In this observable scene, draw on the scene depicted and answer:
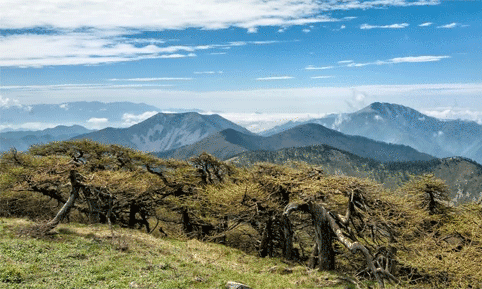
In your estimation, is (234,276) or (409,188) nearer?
(234,276)

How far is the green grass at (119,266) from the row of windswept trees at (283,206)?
2.51m

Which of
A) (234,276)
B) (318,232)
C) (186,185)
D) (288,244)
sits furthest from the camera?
(186,185)

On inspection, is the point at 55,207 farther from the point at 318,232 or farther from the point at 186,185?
the point at 318,232

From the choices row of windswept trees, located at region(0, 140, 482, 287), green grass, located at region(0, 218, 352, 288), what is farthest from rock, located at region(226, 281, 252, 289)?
row of windswept trees, located at region(0, 140, 482, 287)

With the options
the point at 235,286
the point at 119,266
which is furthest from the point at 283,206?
the point at 119,266

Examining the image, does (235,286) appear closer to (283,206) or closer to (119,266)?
(119,266)

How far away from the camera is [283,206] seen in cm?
3288

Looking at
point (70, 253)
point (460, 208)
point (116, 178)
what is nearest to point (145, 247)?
point (70, 253)

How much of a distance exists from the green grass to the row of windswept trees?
2.51 meters

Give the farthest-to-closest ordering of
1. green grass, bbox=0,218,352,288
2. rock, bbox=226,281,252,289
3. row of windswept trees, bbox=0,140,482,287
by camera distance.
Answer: row of windswept trees, bbox=0,140,482,287
rock, bbox=226,281,252,289
green grass, bbox=0,218,352,288

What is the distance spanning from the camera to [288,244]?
3216 cm

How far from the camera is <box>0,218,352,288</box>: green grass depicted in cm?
1766

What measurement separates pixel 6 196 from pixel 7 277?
2892 cm

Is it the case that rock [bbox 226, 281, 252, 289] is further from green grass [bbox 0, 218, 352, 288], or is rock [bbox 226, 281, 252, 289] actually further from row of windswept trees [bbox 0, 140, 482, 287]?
row of windswept trees [bbox 0, 140, 482, 287]
